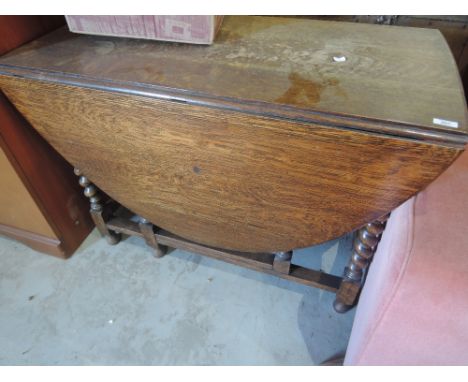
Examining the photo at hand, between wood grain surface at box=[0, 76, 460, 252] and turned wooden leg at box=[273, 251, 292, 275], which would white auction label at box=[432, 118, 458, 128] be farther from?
turned wooden leg at box=[273, 251, 292, 275]

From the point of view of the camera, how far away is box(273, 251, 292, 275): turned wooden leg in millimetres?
1057

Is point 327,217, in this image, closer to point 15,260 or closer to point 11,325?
point 11,325

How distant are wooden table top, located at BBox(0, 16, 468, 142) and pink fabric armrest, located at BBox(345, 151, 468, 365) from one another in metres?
0.13

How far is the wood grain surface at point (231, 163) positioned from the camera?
65 cm

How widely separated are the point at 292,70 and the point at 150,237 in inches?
30.8

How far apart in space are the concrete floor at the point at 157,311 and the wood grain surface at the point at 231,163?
298 millimetres

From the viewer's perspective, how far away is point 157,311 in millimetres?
1155

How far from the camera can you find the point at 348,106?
2.09ft

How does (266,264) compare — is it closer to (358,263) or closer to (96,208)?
(358,263)

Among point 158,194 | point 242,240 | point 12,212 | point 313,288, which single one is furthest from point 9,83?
point 313,288

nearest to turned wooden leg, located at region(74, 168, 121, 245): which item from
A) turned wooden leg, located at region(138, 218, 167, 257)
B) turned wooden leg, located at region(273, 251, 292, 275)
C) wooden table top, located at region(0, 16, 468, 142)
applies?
turned wooden leg, located at region(138, 218, 167, 257)

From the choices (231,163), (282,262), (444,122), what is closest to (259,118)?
(231,163)

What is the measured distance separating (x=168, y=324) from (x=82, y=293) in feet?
1.14

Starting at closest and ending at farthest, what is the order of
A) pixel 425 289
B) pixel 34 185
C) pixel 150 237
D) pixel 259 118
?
pixel 425 289 → pixel 259 118 → pixel 34 185 → pixel 150 237
